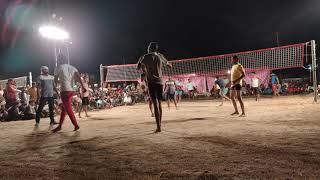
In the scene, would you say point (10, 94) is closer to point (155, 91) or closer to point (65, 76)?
point (65, 76)

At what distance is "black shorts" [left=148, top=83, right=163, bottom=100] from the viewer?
7.46 metres

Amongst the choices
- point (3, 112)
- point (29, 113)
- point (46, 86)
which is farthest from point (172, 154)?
point (3, 112)

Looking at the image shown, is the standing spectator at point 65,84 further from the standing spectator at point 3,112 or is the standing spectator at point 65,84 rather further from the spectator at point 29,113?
the standing spectator at point 3,112

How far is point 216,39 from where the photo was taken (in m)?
40.8

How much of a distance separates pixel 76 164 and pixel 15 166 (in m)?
0.82

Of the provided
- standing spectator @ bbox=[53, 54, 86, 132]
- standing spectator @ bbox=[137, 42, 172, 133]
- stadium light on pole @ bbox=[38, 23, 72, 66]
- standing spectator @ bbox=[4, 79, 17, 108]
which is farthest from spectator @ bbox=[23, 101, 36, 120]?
standing spectator @ bbox=[137, 42, 172, 133]

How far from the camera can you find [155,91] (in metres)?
7.48

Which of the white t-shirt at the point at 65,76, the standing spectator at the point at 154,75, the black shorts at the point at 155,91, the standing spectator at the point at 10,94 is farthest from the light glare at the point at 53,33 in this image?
the black shorts at the point at 155,91

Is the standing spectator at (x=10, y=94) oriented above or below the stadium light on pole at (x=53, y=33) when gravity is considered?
below

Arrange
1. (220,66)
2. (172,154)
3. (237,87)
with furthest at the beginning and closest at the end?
(220,66) → (237,87) → (172,154)

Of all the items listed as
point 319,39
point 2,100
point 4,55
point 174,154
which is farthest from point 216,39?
point 174,154

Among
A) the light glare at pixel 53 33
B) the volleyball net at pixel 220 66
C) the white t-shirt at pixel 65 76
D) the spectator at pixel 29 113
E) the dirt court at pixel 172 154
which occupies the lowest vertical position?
the dirt court at pixel 172 154

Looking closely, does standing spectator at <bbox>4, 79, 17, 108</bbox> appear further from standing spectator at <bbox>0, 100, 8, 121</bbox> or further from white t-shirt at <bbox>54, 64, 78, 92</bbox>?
white t-shirt at <bbox>54, 64, 78, 92</bbox>

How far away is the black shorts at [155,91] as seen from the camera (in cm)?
746
